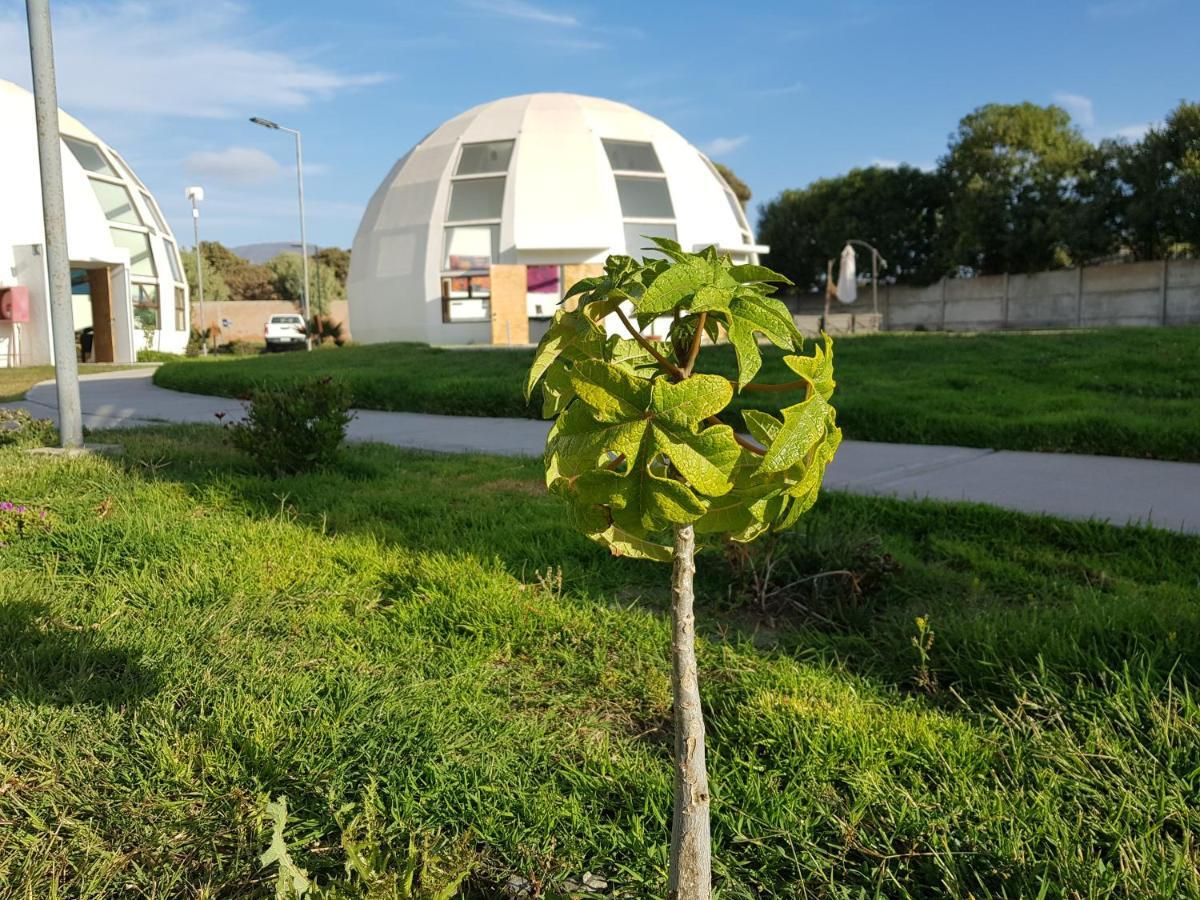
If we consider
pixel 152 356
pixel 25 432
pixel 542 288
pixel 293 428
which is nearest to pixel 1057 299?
pixel 542 288

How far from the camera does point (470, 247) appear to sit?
28234 millimetres

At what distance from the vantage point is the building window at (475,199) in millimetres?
28531

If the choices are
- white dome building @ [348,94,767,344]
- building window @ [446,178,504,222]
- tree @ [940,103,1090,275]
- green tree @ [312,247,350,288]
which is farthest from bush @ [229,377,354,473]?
green tree @ [312,247,350,288]

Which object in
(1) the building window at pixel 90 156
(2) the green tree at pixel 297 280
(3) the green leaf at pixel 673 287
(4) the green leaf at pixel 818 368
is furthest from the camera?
(2) the green tree at pixel 297 280

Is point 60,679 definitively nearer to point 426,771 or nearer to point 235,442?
point 426,771

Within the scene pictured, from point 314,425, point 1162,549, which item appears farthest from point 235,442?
point 1162,549

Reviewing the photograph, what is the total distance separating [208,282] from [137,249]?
2801 centimetres

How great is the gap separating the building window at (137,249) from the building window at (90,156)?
1.96m

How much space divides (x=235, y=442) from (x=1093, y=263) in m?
38.0

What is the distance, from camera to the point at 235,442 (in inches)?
199

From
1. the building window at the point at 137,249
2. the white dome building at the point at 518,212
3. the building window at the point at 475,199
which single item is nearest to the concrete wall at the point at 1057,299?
the white dome building at the point at 518,212

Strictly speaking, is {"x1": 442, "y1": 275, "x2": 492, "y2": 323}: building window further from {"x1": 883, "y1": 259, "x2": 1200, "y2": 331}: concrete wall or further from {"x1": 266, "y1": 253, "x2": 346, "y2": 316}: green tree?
{"x1": 266, "y1": 253, "x2": 346, "y2": 316}: green tree

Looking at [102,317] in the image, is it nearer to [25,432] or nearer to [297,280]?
[25,432]

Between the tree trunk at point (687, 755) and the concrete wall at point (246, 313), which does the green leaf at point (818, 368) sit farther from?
the concrete wall at point (246, 313)
